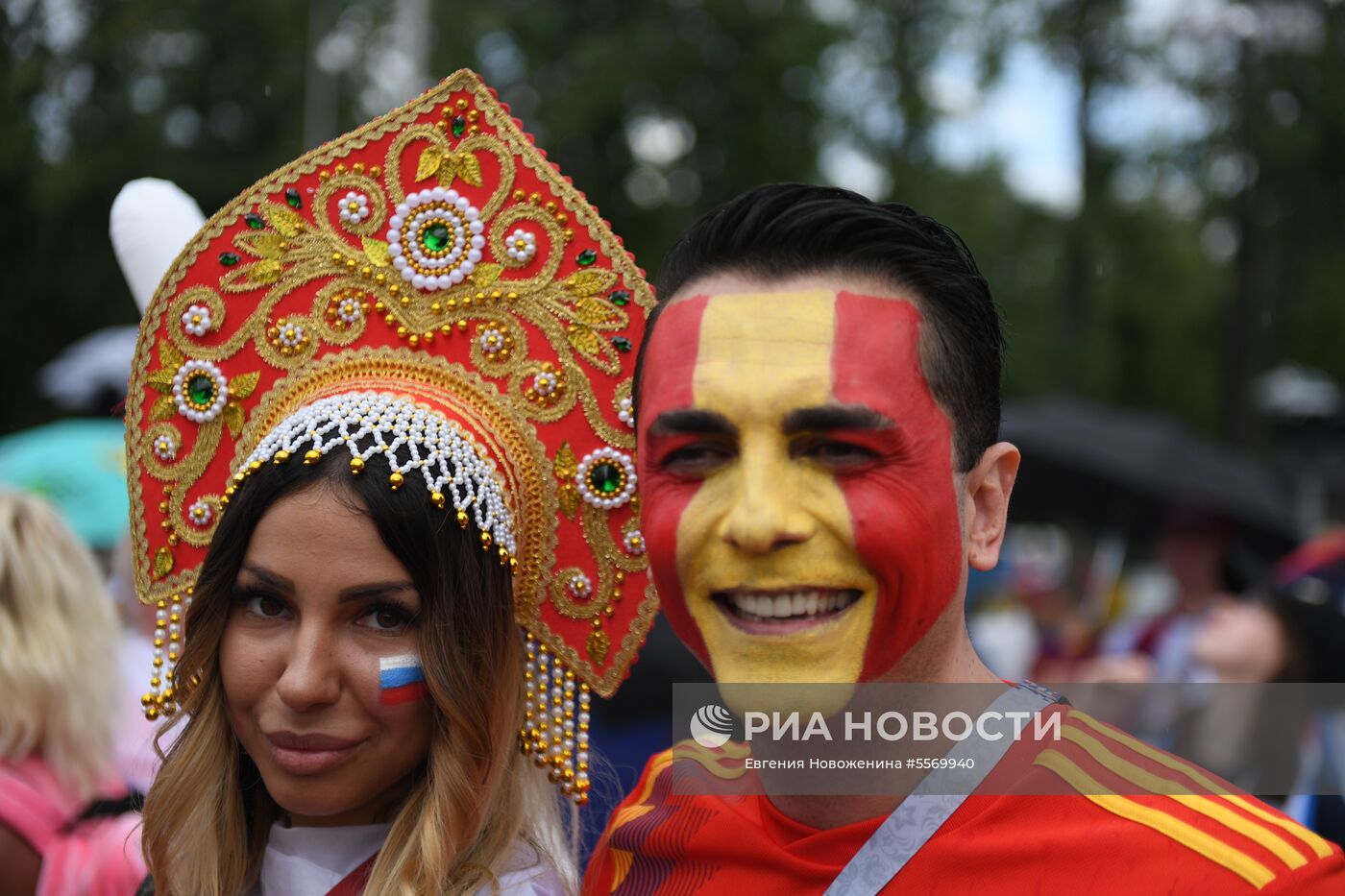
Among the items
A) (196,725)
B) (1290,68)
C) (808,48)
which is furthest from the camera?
(808,48)

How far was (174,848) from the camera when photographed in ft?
8.25

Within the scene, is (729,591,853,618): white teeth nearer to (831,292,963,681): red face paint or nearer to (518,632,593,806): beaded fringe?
(831,292,963,681): red face paint

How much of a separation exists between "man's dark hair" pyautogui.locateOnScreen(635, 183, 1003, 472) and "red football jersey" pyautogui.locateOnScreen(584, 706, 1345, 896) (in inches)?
18.4

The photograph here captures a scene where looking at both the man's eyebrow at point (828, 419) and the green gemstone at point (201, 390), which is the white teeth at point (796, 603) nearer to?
the man's eyebrow at point (828, 419)

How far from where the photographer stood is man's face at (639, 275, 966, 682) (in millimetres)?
1896

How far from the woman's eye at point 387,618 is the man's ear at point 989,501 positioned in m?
0.94

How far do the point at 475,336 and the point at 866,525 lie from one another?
3.18 feet

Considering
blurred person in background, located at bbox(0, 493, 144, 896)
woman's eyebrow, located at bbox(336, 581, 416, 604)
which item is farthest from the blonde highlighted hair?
woman's eyebrow, located at bbox(336, 581, 416, 604)

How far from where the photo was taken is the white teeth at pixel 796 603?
1916 mm

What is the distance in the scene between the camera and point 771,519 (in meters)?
1.86

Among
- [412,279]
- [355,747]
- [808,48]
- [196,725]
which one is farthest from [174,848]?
[808,48]

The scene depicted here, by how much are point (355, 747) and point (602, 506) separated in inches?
23.9

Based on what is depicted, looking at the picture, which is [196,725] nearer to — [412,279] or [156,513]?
[156,513]

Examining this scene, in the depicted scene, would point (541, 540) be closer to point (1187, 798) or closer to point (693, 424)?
point (693, 424)
